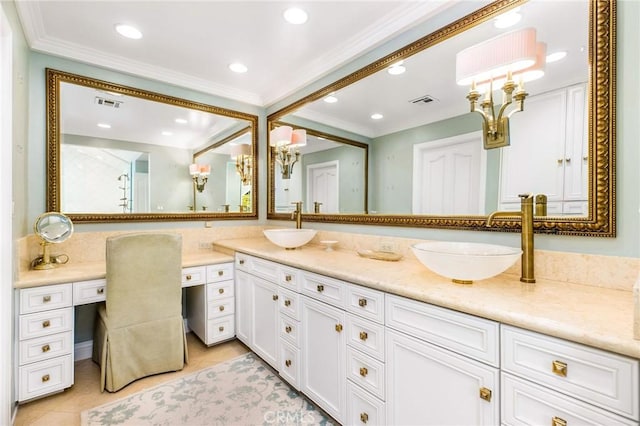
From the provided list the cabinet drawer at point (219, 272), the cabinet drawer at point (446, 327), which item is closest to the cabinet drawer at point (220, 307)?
the cabinet drawer at point (219, 272)

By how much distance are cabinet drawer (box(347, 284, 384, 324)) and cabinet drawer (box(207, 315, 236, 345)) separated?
153cm

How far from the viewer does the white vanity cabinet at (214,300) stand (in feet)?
8.08

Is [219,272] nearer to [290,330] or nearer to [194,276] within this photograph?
[194,276]

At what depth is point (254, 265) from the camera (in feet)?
7.61

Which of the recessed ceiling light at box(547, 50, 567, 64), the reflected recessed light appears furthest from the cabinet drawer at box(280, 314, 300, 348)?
the reflected recessed light

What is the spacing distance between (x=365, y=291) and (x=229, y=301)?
1617 millimetres

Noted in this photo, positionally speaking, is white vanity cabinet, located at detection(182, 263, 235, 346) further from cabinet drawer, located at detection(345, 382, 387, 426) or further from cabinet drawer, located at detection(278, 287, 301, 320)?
cabinet drawer, located at detection(345, 382, 387, 426)

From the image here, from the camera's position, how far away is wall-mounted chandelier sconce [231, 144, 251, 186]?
3.21 metres

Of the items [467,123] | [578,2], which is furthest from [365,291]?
[578,2]

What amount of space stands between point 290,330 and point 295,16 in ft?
6.76

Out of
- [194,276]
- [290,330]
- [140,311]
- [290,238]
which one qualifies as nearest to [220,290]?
[194,276]

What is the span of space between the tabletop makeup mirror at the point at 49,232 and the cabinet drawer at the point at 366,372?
2191 mm

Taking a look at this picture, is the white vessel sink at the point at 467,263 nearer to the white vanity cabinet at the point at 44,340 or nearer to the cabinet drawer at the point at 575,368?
the cabinet drawer at the point at 575,368

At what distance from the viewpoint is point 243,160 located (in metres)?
3.26
